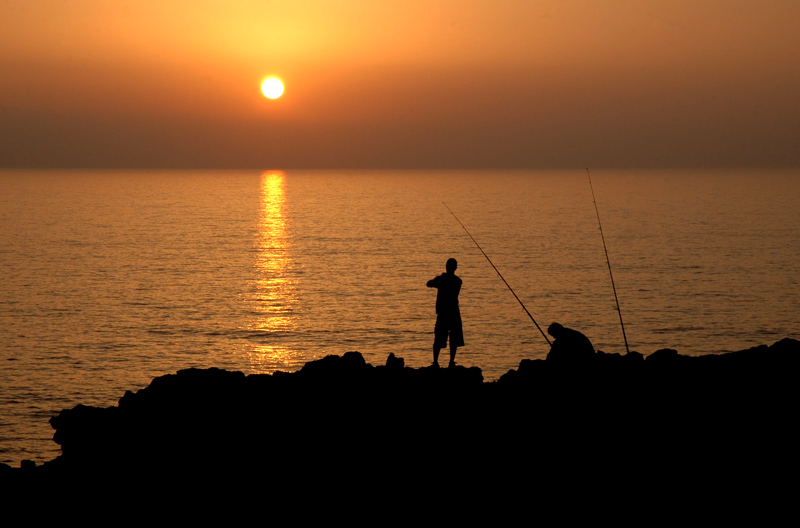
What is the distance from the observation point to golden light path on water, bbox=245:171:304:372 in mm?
27669

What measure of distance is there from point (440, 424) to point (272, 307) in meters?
28.0

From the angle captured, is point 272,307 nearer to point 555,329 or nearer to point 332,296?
point 332,296

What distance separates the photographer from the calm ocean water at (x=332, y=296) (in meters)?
26.9

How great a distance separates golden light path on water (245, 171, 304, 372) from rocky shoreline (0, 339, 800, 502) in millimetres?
13647

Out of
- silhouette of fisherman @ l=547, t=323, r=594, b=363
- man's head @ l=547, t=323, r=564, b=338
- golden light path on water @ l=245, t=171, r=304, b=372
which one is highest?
man's head @ l=547, t=323, r=564, b=338

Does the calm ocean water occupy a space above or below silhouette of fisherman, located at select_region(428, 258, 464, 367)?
below

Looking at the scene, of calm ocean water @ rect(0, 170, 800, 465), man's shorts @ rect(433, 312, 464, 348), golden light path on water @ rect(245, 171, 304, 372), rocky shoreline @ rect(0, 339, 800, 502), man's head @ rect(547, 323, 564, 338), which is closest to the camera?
rocky shoreline @ rect(0, 339, 800, 502)

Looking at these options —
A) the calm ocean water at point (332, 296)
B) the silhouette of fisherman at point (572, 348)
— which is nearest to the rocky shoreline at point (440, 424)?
the silhouette of fisherman at point (572, 348)

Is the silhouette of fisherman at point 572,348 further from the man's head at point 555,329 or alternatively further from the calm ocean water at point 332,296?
the calm ocean water at point 332,296

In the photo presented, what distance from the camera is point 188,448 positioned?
442 inches

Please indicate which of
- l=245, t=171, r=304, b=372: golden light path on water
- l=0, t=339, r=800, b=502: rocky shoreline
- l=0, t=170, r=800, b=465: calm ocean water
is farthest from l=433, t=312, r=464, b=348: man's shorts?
l=245, t=171, r=304, b=372: golden light path on water

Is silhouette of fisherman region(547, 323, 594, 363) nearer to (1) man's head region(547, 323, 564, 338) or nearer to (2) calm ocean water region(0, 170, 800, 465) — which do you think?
(1) man's head region(547, 323, 564, 338)

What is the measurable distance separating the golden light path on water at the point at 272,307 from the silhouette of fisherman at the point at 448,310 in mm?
14819

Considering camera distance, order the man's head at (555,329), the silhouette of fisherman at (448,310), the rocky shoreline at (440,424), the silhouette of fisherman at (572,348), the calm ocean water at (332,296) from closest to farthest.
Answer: the rocky shoreline at (440,424)
the man's head at (555,329)
the silhouette of fisherman at (572,348)
the silhouette of fisherman at (448,310)
the calm ocean water at (332,296)
